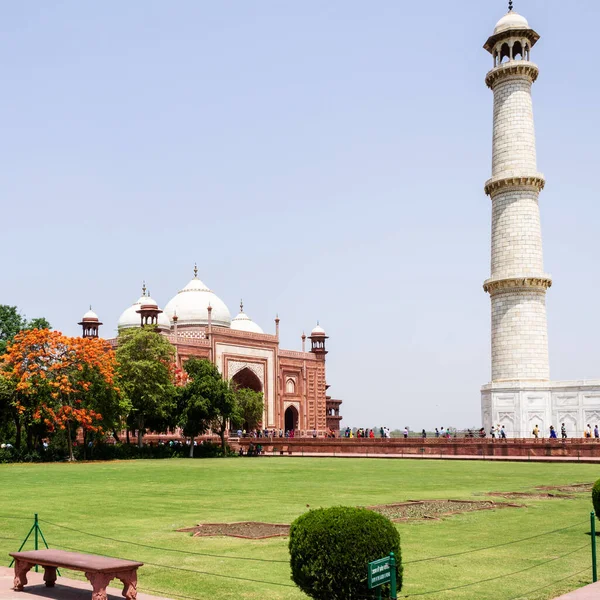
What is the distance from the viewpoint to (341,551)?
22.9ft

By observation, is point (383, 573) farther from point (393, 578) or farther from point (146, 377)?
point (146, 377)

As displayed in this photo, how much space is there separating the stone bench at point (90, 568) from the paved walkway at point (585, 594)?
415 cm

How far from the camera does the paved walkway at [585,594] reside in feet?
25.6

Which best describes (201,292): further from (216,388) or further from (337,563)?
(337,563)

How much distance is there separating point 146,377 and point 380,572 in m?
33.8

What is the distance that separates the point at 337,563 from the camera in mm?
6949

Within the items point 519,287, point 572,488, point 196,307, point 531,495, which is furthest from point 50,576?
point 196,307

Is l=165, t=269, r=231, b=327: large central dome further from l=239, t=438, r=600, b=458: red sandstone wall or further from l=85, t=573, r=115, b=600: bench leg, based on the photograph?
l=85, t=573, r=115, b=600: bench leg

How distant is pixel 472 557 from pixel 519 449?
26.2m

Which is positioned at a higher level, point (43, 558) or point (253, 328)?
point (253, 328)

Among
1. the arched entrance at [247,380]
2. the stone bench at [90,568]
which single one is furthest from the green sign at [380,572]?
the arched entrance at [247,380]

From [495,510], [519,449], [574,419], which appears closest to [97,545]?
[495,510]

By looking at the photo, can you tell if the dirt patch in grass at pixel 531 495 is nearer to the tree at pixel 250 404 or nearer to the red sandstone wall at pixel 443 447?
the red sandstone wall at pixel 443 447

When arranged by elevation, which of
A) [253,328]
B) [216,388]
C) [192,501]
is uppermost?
[253,328]
